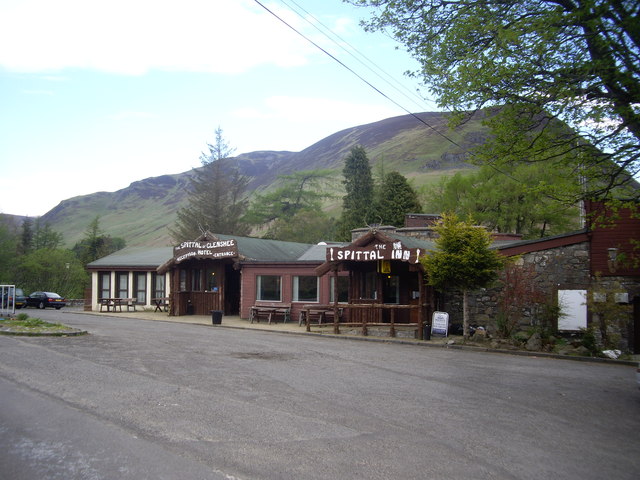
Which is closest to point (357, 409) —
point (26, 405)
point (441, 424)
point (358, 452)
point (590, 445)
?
point (441, 424)

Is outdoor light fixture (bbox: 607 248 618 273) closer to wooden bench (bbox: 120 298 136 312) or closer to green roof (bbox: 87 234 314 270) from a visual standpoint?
green roof (bbox: 87 234 314 270)

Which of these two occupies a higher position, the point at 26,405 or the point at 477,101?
the point at 477,101

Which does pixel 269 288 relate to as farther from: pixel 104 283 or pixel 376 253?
pixel 104 283

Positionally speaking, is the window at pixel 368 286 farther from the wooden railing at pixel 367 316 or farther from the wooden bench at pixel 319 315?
the wooden bench at pixel 319 315

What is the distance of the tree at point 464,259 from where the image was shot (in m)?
18.7

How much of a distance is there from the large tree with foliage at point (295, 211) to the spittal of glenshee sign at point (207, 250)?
34.6 meters

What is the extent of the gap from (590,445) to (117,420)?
6.40m

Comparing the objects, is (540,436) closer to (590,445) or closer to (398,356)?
(590,445)

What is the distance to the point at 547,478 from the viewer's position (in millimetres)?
6008

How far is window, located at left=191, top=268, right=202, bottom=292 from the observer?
107 ft

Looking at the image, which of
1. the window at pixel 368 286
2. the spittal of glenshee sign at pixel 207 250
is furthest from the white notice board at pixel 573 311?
the spittal of glenshee sign at pixel 207 250

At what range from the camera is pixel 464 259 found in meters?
18.6

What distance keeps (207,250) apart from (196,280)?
3.55 meters

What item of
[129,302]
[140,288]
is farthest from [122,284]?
[129,302]
